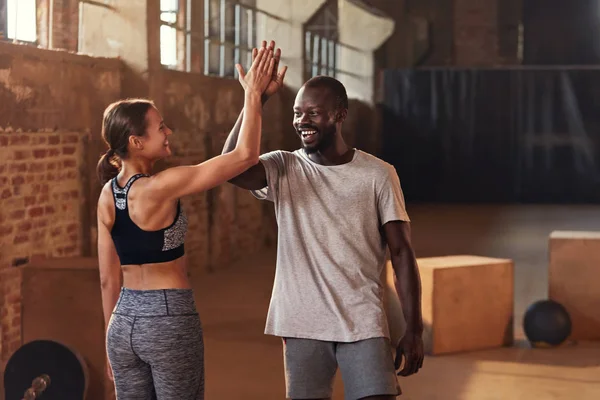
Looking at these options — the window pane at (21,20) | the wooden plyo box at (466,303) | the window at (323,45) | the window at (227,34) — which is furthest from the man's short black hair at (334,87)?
the window at (323,45)

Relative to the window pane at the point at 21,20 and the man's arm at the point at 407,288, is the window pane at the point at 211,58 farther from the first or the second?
the man's arm at the point at 407,288

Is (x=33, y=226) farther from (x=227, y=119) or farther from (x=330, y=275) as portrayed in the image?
(x=227, y=119)

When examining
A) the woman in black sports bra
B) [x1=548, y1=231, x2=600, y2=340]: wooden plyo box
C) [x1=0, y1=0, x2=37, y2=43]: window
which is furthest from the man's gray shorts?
[x1=0, y1=0, x2=37, y2=43]: window

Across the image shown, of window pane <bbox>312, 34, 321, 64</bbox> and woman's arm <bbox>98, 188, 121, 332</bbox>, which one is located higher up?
window pane <bbox>312, 34, 321, 64</bbox>

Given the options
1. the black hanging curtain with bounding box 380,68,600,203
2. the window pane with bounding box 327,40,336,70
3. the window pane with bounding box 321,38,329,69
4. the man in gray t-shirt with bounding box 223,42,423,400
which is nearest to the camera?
the man in gray t-shirt with bounding box 223,42,423,400

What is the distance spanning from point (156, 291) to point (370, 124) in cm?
1484

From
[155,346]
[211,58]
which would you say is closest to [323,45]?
[211,58]

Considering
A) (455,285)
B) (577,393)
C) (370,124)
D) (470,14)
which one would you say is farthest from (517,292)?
(470,14)

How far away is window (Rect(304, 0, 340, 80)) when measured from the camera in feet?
52.7

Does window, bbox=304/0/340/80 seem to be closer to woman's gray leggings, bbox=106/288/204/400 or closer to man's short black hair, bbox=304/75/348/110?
man's short black hair, bbox=304/75/348/110

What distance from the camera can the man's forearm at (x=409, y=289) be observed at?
3102 millimetres

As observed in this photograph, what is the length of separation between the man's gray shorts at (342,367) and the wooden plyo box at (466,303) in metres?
3.49

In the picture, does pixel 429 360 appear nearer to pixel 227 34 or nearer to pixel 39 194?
pixel 39 194

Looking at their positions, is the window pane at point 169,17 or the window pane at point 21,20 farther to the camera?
the window pane at point 169,17
